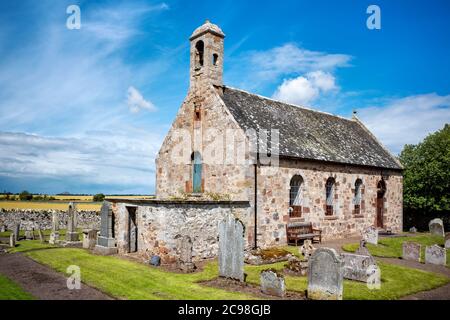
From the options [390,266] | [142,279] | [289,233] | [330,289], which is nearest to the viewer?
[330,289]

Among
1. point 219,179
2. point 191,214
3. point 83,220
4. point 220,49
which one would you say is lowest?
point 83,220

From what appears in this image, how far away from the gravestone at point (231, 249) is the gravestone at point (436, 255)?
1024 centimetres

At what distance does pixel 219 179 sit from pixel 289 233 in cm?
501

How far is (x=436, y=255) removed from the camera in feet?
56.1

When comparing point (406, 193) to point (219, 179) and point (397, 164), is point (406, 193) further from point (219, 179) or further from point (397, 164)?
point (219, 179)

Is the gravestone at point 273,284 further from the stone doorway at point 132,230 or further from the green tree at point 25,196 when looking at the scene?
the green tree at point 25,196

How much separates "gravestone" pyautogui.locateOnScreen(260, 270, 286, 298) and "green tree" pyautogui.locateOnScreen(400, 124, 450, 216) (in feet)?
86.4

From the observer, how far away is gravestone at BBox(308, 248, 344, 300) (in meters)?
10.3

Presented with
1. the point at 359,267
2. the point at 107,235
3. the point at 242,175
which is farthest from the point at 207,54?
the point at 359,267

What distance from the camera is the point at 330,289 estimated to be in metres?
10.4

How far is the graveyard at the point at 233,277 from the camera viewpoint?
35.8 feet

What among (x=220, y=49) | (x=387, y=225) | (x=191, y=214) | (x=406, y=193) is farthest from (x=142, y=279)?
(x=406, y=193)

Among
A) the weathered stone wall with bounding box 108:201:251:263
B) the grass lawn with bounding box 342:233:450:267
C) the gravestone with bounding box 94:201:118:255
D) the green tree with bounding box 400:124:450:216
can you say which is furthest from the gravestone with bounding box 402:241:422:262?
the green tree with bounding box 400:124:450:216
